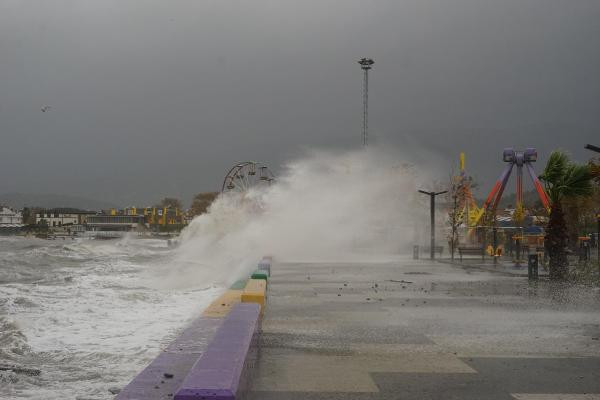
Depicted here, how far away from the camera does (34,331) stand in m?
12.7

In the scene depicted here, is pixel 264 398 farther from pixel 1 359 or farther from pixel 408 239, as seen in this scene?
pixel 408 239

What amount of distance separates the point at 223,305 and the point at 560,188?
12.9 m

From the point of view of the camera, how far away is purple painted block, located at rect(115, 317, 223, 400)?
555 cm

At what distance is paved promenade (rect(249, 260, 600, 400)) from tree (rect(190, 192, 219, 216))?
496ft

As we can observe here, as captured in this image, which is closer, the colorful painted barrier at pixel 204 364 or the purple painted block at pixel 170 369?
the colorful painted barrier at pixel 204 364

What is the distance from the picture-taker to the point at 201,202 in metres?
167

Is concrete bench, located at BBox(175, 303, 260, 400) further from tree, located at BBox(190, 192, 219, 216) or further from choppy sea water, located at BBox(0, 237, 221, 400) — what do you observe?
tree, located at BBox(190, 192, 219, 216)

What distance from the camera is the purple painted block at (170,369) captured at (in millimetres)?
5555

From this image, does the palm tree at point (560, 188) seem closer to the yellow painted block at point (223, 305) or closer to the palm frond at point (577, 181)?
the palm frond at point (577, 181)

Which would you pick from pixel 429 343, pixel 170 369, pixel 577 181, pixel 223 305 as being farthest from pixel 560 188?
pixel 170 369

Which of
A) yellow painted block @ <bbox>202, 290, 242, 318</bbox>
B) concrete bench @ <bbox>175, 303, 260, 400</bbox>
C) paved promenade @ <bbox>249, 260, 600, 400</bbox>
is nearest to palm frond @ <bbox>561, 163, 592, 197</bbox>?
paved promenade @ <bbox>249, 260, 600, 400</bbox>

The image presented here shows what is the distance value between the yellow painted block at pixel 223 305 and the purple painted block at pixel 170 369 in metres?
1.07

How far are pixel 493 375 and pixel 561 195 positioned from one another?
14.2 meters

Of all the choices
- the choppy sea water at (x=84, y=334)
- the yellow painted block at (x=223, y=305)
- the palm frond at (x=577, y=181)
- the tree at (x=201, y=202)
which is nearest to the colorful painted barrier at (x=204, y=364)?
the yellow painted block at (x=223, y=305)
